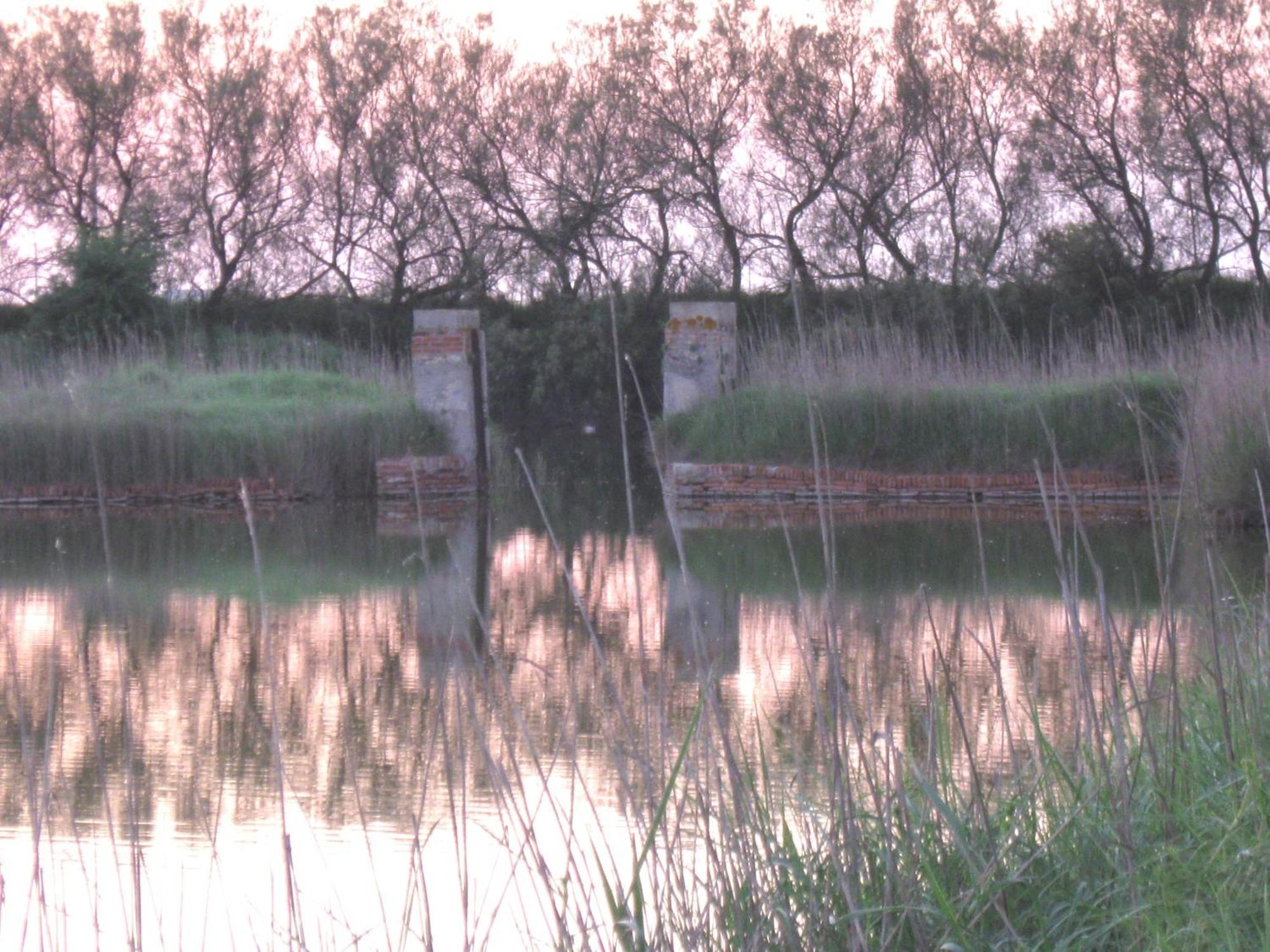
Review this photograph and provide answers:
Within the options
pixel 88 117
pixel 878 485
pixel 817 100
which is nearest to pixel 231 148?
pixel 88 117

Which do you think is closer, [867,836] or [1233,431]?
[867,836]

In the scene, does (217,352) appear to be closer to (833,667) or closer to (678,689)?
(678,689)

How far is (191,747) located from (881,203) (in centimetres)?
1887

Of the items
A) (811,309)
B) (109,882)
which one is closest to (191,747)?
(109,882)

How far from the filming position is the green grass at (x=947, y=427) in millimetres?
11070

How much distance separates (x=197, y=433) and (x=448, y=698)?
8594 mm

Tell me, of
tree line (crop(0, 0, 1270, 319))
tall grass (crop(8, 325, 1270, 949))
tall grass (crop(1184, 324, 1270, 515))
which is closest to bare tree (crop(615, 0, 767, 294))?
tree line (crop(0, 0, 1270, 319))

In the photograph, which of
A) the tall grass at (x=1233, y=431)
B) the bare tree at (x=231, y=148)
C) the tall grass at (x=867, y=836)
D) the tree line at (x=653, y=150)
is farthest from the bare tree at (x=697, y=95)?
the tall grass at (x=867, y=836)

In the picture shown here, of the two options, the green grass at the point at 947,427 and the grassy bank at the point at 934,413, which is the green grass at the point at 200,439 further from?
the green grass at the point at 947,427

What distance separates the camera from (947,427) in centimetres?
1146

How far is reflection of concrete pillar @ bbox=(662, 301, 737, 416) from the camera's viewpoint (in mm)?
12797

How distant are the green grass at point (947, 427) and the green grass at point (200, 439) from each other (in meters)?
2.91

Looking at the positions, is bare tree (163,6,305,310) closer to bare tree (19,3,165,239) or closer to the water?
bare tree (19,3,165,239)

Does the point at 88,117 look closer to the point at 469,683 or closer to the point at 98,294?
the point at 98,294
